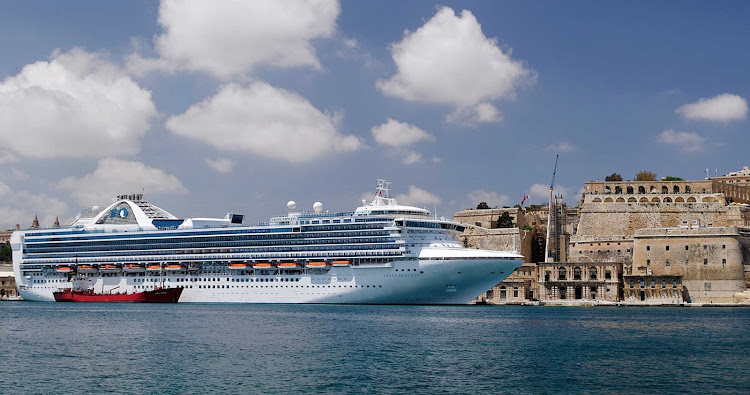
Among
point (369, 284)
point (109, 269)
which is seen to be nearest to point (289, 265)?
point (369, 284)

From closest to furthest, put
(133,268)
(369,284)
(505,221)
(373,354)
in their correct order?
1. (373,354)
2. (369,284)
3. (133,268)
4. (505,221)

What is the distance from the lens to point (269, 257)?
61781mm

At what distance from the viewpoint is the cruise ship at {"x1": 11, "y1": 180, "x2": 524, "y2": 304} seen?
186 feet

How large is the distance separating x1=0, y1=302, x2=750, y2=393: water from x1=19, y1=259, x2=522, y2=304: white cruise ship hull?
7567 millimetres

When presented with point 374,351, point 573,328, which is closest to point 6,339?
point 374,351

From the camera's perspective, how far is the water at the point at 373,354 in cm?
2422

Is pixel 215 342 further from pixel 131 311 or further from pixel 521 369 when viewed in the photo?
pixel 131 311

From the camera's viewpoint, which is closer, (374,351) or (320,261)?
(374,351)

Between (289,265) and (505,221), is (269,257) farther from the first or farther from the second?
(505,221)

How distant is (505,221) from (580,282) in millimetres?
18864

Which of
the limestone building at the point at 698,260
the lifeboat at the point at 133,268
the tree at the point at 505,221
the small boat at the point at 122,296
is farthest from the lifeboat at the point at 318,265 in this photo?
the tree at the point at 505,221

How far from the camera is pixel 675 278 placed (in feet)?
212

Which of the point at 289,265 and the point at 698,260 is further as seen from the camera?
the point at 698,260

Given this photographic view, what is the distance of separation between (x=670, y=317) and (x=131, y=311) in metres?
32.5
